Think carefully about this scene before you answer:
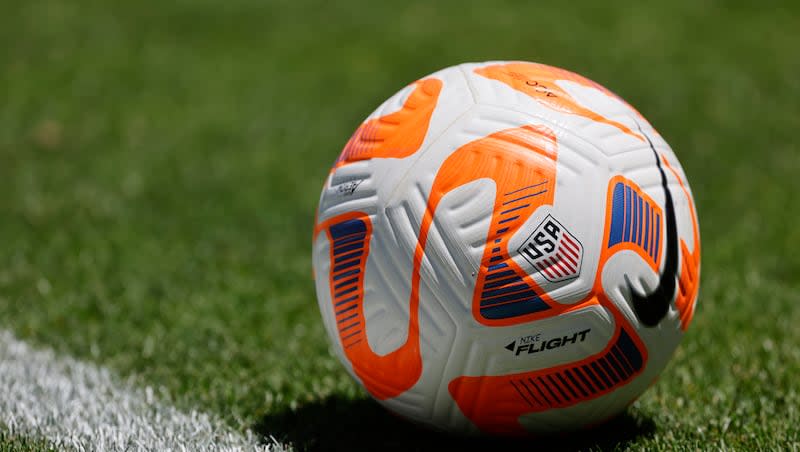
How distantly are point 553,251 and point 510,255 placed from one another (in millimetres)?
142

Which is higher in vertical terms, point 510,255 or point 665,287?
point 510,255

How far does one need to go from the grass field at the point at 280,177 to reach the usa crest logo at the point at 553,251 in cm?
79

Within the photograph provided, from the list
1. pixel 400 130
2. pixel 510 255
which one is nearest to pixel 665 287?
pixel 510 255

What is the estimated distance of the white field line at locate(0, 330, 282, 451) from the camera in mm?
3385

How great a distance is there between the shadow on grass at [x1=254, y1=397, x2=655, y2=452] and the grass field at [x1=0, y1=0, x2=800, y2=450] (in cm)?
1

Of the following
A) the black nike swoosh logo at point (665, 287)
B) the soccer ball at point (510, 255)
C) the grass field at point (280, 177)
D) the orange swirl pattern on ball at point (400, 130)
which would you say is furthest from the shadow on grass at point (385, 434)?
the orange swirl pattern on ball at point (400, 130)

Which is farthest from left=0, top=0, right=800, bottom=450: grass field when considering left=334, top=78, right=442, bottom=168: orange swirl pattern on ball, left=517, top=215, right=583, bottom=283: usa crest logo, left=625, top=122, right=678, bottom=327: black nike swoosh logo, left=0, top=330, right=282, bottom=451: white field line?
left=334, top=78, right=442, bottom=168: orange swirl pattern on ball

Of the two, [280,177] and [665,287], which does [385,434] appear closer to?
[665,287]

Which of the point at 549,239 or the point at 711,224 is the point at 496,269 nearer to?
the point at 549,239

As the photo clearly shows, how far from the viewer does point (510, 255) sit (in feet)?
9.64

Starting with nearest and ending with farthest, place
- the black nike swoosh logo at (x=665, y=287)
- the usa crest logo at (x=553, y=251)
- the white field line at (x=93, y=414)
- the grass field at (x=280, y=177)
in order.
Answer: the usa crest logo at (x=553, y=251) < the black nike swoosh logo at (x=665, y=287) < the white field line at (x=93, y=414) < the grass field at (x=280, y=177)

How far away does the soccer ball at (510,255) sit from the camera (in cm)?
296

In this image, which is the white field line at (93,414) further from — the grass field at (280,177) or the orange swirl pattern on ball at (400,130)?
the orange swirl pattern on ball at (400,130)

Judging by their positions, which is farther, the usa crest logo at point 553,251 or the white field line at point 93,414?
the white field line at point 93,414
